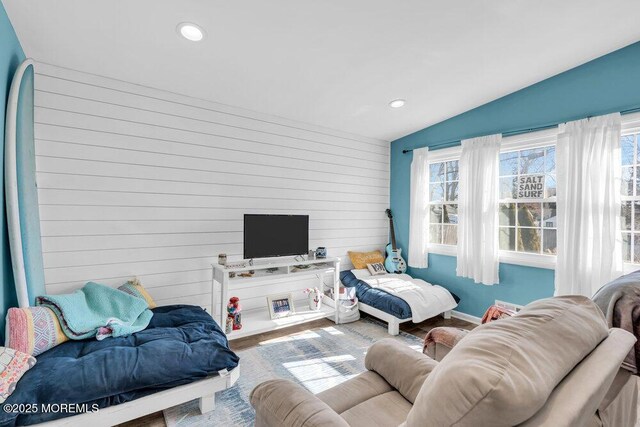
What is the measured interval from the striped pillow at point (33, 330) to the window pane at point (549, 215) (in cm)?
402

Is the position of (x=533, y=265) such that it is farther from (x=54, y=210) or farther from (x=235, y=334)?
(x=54, y=210)

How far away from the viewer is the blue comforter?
141 cm

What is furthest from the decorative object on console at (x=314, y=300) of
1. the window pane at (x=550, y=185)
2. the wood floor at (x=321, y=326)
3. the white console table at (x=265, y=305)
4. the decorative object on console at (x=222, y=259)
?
the window pane at (x=550, y=185)

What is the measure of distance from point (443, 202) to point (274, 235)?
2199mm

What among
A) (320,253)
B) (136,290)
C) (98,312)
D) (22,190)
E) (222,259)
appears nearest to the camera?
(22,190)

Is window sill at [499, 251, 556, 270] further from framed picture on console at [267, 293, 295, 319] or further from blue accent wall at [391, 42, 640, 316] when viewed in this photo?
framed picture on console at [267, 293, 295, 319]

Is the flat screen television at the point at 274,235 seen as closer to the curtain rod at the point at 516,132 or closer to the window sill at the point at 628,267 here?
the curtain rod at the point at 516,132

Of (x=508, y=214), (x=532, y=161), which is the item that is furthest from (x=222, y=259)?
(x=532, y=161)

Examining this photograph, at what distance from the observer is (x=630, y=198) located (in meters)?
2.44

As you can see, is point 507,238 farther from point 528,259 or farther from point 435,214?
point 435,214

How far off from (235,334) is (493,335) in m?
2.37

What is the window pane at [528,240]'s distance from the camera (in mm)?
2969

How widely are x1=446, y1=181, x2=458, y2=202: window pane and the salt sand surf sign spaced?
0.68 m

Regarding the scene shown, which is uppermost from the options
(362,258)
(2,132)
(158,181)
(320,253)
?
(2,132)
